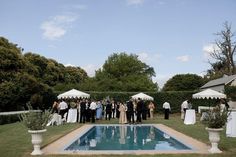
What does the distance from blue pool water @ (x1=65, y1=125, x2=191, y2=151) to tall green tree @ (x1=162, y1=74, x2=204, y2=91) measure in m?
41.9

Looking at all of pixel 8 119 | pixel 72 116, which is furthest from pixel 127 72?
pixel 8 119

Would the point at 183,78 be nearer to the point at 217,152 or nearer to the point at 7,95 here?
the point at 7,95

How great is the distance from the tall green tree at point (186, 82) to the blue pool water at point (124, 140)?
41.9 meters

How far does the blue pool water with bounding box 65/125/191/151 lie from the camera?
15.4 metres

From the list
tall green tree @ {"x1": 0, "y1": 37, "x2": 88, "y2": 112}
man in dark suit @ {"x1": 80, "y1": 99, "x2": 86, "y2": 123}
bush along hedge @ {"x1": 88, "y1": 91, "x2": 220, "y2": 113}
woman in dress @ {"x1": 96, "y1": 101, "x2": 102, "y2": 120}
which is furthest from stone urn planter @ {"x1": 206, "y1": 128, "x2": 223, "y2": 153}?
bush along hedge @ {"x1": 88, "y1": 91, "x2": 220, "y2": 113}

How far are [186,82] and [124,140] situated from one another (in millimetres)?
49573

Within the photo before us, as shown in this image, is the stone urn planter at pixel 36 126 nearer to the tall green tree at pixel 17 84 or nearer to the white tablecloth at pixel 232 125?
the white tablecloth at pixel 232 125

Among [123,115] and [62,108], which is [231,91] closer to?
[123,115]

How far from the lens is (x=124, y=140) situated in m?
18.4

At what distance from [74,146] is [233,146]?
6.12m

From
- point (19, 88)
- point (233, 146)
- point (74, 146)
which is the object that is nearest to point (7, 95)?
point (19, 88)

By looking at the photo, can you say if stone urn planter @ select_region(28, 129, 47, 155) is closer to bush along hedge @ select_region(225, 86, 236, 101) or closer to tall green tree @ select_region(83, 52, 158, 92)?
bush along hedge @ select_region(225, 86, 236, 101)

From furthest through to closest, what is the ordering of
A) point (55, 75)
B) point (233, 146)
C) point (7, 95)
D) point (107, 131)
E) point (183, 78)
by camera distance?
point (183, 78) < point (55, 75) < point (7, 95) < point (107, 131) < point (233, 146)

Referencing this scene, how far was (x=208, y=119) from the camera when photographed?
507 inches
